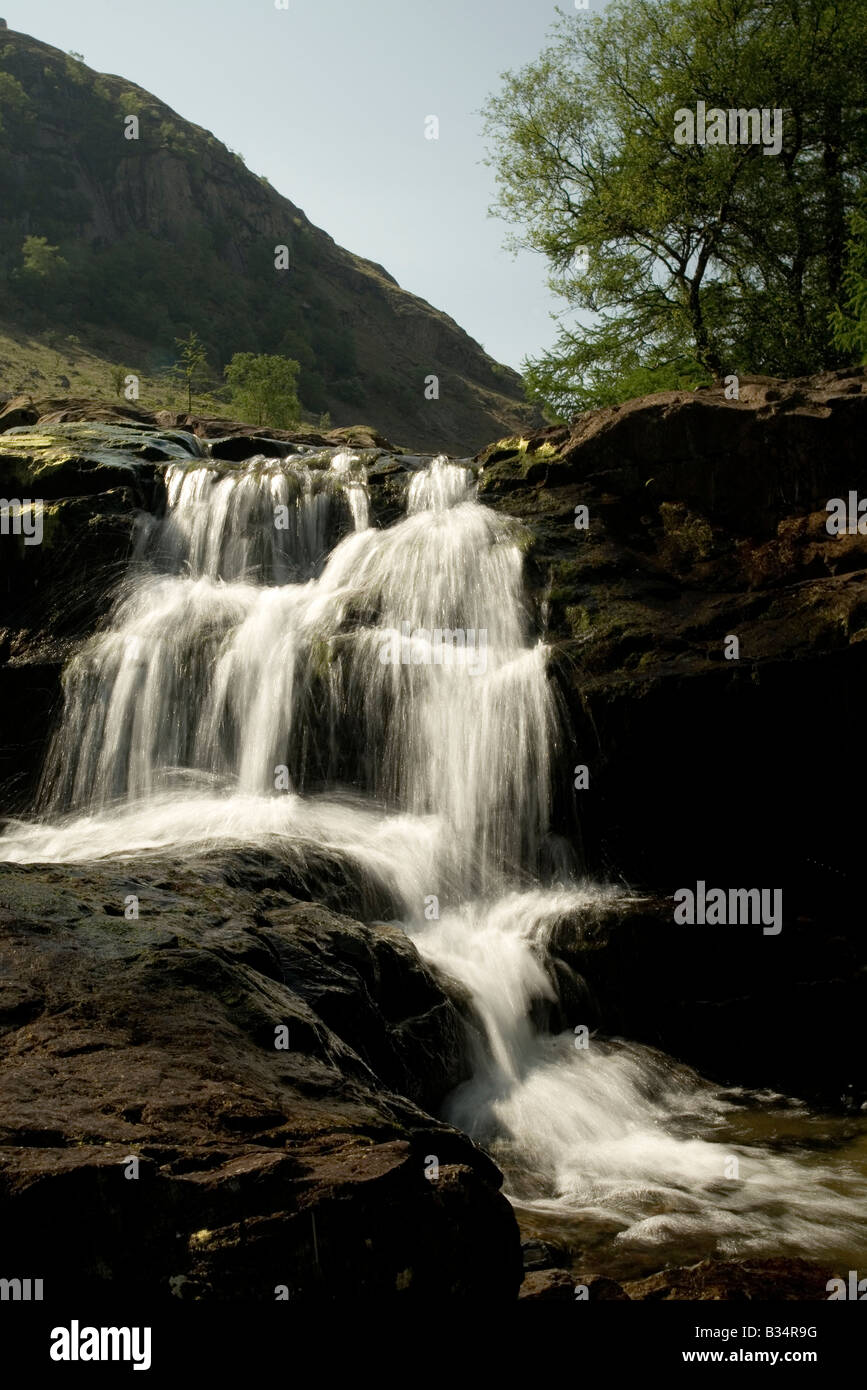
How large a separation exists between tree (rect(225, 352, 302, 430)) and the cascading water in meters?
25.1

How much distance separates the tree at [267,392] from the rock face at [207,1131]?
35293 mm

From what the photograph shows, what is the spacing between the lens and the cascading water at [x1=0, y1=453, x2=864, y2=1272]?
6816 mm

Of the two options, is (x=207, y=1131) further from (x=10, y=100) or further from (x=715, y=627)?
(x=10, y=100)

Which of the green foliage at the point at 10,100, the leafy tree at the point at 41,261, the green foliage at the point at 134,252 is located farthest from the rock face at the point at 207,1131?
the green foliage at the point at 10,100

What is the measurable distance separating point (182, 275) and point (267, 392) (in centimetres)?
6561

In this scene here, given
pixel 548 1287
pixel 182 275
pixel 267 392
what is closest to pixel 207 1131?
pixel 548 1287

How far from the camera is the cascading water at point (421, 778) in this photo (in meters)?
6.82

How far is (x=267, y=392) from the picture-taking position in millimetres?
41031

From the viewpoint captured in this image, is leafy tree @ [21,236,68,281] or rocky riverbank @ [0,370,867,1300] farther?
leafy tree @ [21,236,68,281]

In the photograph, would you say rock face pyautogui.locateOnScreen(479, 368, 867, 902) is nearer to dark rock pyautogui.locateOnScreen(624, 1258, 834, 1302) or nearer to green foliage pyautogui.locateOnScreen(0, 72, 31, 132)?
dark rock pyautogui.locateOnScreen(624, 1258, 834, 1302)

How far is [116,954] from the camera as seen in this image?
5535mm

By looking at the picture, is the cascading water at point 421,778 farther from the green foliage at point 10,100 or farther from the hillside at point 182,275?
the green foliage at point 10,100

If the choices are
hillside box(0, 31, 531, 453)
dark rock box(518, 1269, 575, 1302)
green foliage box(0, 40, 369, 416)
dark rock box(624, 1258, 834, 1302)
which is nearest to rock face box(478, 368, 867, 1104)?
dark rock box(624, 1258, 834, 1302)
